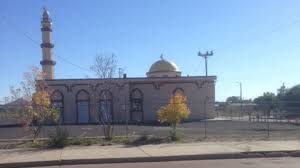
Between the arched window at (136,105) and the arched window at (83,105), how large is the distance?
5411 mm

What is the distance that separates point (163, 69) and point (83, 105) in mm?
13625

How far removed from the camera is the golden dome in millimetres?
69438

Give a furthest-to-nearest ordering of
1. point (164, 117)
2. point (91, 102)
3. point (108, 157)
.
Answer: point (91, 102) → point (164, 117) → point (108, 157)

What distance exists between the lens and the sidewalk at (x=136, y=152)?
54.9 ft

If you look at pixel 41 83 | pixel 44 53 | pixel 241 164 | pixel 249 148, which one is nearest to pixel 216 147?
pixel 249 148

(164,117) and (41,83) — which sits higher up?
(41,83)

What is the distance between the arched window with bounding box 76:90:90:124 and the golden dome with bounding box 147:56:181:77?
12000 millimetres

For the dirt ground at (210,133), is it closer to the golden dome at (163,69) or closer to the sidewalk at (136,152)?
the sidewalk at (136,152)

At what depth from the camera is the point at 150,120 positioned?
61.1 metres

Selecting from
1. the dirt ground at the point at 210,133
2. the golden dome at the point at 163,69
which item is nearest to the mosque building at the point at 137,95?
the golden dome at the point at 163,69

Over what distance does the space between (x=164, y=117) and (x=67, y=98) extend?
38.6m

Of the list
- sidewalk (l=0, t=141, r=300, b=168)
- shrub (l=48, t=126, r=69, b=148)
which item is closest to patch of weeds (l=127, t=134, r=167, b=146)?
sidewalk (l=0, t=141, r=300, b=168)

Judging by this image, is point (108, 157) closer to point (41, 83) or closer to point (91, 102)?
point (41, 83)

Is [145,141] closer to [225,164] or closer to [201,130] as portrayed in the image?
[225,164]
